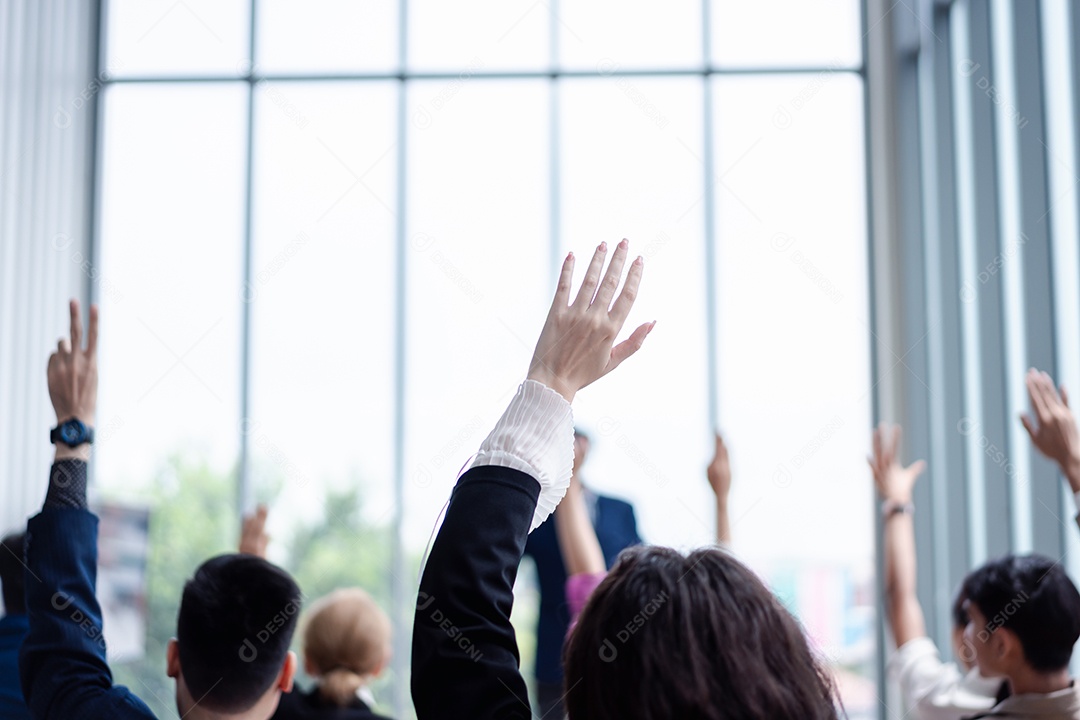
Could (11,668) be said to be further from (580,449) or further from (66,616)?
(580,449)

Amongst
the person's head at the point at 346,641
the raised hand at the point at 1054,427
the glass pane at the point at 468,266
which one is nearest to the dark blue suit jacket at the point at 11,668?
the person's head at the point at 346,641

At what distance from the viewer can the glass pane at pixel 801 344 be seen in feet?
16.1

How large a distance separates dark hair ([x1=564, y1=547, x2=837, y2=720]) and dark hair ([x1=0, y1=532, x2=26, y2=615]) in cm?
137

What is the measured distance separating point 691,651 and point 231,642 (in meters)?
0.98

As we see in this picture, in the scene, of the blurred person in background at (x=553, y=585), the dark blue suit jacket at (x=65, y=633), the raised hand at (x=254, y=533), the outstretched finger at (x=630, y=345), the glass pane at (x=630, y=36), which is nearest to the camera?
the outstretched finger at (x=630, y=345)

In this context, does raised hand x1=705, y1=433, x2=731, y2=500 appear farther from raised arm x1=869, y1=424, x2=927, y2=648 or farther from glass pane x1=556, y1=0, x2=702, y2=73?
glass pane x1=556, y1=0, x2=702, y2=73

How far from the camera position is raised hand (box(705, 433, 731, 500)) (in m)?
2.59

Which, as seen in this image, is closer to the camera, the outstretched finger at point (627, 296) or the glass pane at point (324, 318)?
the outstretched finger at point (627, 296)

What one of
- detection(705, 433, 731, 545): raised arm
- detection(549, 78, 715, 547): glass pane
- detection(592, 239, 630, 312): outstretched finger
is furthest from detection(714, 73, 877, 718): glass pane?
detection(592, 239, 630, 312): outstretched finger

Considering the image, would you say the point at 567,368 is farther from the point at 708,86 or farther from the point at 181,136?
the point at 181,136

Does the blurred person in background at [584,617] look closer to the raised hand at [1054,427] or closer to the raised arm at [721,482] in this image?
the raised hand at [1054,427]

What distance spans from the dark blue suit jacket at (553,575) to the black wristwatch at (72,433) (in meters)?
2.09

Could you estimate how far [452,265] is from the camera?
5.13 m

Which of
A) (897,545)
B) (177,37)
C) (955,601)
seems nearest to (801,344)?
(897,545)
